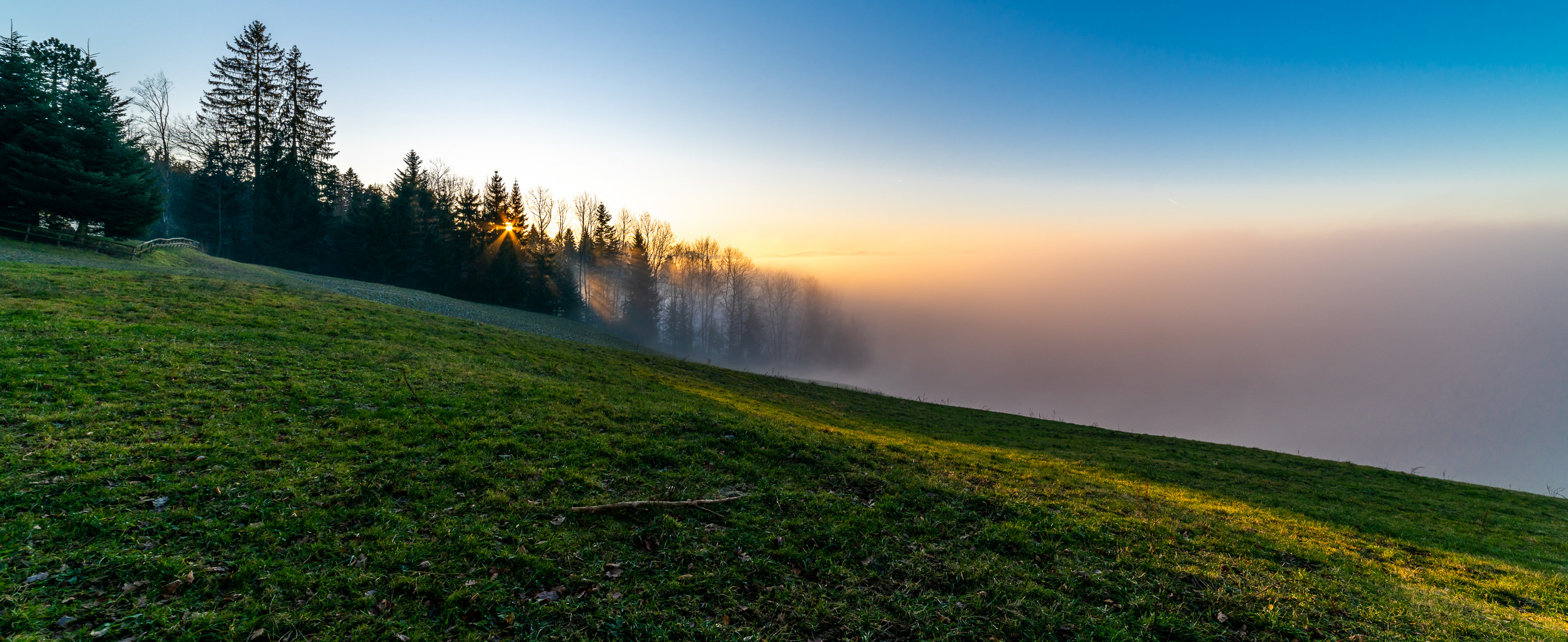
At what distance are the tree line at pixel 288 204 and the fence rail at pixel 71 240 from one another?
1.39 metres

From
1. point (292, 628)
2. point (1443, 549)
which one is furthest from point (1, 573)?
point (1443, 549)

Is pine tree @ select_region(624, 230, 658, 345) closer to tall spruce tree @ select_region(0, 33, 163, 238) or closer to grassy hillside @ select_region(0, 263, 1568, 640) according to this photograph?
tall spruce tree @ select_region(0, 33, 163, 238)

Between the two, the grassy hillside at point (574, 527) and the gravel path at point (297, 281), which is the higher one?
the gravel path at point (297, 281)

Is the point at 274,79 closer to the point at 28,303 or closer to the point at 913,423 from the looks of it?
the point at 28,303

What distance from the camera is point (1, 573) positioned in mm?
4949

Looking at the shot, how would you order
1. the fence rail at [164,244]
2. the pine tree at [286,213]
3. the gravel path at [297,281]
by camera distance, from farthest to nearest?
the pine tree at [286,213] → the fence rail at [164,244] → the gravel path at [297,281]

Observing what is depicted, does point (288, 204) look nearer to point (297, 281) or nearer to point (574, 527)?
point (297, 281)

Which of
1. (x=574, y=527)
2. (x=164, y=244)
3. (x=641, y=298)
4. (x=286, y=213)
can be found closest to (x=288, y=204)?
(x=286, y=213)

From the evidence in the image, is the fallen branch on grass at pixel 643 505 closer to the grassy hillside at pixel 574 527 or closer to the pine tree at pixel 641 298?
the grassy hillside at pixel 574 527

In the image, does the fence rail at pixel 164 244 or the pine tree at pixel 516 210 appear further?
the pine tree at pixel 516 210

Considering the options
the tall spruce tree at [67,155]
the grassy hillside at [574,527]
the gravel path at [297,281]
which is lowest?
the grassy hillside at [574,527]

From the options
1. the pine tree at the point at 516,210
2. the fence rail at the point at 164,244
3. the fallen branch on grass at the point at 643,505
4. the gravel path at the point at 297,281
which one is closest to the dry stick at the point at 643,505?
the fallen branch on grass at the point at 643,505

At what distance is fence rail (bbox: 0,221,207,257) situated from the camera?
27016 mm

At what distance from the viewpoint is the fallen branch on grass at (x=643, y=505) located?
7.75 meters
